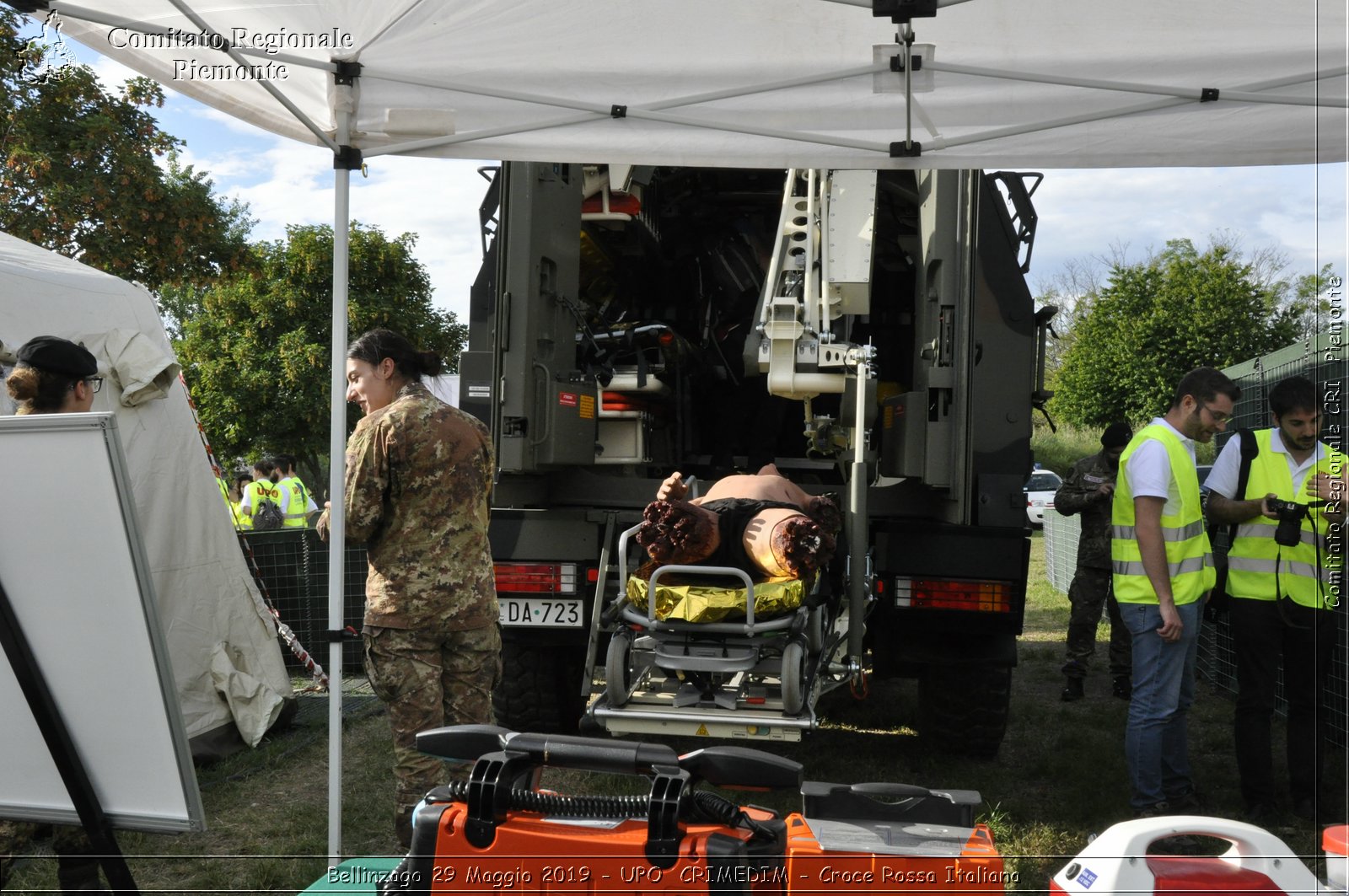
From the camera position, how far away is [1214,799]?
496 cm

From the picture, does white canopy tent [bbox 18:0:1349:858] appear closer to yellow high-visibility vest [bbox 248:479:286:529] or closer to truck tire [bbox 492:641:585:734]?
truck tire [bbox 492:641:585:734]

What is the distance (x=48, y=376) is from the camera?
3.09 m

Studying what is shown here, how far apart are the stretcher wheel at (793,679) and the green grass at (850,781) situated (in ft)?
3.03

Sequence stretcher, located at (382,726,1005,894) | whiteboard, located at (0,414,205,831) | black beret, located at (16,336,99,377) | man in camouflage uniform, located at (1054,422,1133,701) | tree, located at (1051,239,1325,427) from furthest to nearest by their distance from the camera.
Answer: tree, located at (1051,239,1325,427) → man in camouflage uniform, located at (1054,422,1133,701) → black beret, located at (16,336,99,377) → whiteboard, located at (0,414,205,831) → stretcher, located at (382,726,1005,894)

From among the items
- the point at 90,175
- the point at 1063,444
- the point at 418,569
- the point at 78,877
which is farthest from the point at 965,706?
the point at 1063,444

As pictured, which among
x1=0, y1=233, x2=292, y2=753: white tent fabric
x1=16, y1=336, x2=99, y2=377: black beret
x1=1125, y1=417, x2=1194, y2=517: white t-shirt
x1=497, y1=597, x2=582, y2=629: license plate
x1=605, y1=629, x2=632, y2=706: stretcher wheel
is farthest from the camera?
x1=0, y1=233, x2=292, y2=753: white tent fabric

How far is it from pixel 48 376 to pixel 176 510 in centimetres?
285

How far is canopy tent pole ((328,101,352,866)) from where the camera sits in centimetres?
372

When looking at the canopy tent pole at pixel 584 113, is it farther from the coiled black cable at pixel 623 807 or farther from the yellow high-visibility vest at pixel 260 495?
the yellow high-visibility vest at pixel 260 495

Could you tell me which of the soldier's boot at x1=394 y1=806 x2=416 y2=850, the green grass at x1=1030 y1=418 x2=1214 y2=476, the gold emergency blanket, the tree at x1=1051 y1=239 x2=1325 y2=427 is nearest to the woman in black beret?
the soldier's boot at x1=394 y1=806 x2=416 y2=850

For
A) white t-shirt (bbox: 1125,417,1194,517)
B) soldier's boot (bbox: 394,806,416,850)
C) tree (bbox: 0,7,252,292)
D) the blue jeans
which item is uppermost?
tree (bbox: 0,7,252,292)

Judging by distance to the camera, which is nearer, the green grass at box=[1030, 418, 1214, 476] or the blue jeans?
the blue jeans

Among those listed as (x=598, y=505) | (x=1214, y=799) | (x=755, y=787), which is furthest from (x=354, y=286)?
(x=755, y=787)

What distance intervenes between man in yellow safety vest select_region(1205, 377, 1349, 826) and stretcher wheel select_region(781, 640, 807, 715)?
207cm
